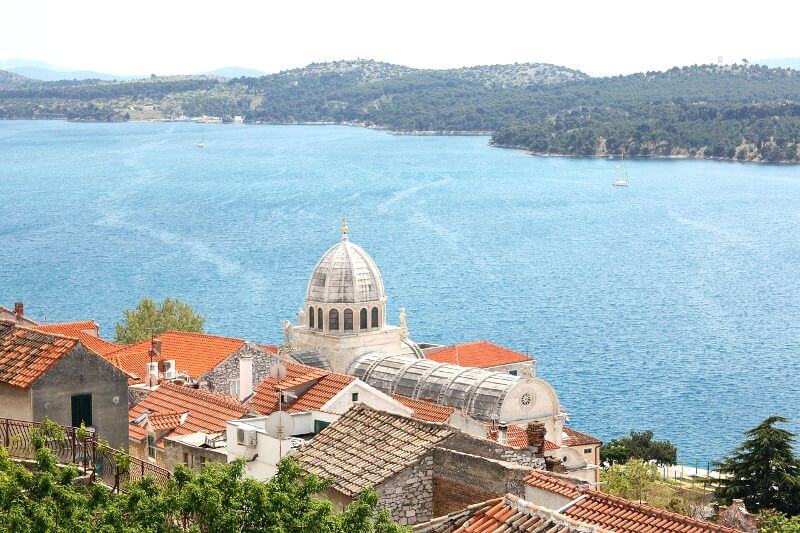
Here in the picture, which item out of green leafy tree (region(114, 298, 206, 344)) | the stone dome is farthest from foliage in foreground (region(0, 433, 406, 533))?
green leafy tree (region(114, 298, 206, 344))

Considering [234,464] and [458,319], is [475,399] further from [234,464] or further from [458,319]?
[458,319]

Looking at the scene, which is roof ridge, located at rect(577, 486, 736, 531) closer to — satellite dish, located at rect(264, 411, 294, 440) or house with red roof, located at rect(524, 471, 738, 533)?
house with red roof, located at rect(524, 471, 738, 533)

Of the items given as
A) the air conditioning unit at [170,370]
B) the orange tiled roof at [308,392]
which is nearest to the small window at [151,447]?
the orange tiled roof at [308,392]

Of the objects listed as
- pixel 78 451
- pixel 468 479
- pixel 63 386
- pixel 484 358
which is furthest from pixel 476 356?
pixel 78 451

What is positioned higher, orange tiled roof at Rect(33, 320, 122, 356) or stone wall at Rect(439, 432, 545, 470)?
stone wall at Rect(439, 432, 545, 470)

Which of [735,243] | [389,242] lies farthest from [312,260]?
[735,243]

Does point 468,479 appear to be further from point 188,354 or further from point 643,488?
point 188,354
